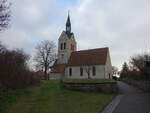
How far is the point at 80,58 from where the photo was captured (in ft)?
162

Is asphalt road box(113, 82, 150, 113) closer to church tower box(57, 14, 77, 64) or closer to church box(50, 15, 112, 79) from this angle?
church box(50, 15, 112, 79)

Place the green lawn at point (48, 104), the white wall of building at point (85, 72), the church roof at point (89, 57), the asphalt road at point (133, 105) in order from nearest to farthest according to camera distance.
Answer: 1. the green lawn at point (48, 104)
2. the asphalt road at point (133, 105)
3. the white wall of building at point (85, 72)
4. the church roof at point (89, 57)

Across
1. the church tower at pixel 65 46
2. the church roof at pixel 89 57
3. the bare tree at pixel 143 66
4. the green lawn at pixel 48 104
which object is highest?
the church tower at pixel 65 46

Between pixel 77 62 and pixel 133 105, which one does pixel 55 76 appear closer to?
pixel 77 62

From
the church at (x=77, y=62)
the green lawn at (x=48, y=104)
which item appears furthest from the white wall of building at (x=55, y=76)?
the green lawn at (x=48, y=104)

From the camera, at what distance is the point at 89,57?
4759 centimetres

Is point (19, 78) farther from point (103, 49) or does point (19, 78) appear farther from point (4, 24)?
point (103, 49)

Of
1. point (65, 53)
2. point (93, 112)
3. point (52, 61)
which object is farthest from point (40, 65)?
point (93, 112)

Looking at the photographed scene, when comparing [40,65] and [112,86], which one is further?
[40,65]

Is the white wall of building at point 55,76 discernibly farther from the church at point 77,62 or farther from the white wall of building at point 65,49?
the white wall of building at point 65,49

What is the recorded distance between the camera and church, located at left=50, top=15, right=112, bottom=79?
45250mm

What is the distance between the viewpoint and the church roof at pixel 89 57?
4569 centimetres

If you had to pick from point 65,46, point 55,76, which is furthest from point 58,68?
point 65,46

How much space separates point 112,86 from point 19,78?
10.3 meters
